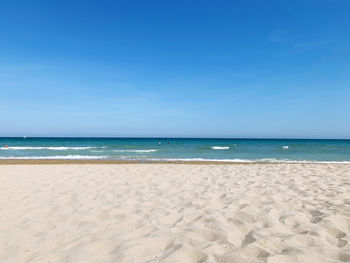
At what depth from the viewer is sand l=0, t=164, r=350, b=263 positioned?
2.50 meters

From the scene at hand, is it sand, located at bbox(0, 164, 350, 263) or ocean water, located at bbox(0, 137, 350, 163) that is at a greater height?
sand, located at bbox(0, 164, 350, 263)

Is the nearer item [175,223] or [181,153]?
[175,223]

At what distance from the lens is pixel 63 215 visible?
12.4 feet

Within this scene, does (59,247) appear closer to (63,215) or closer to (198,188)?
(63,215)

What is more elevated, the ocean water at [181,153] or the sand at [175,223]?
the sand at [175,223]

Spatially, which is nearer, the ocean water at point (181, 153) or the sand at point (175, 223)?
the sand at point (175, 223)

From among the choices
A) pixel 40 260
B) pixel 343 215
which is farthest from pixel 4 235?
pixel 343 215

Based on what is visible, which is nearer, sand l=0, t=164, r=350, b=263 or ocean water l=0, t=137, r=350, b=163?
sand l=0, t=164, r=350, b=263

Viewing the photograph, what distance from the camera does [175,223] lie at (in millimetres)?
3398

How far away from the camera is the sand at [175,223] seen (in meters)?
2.50

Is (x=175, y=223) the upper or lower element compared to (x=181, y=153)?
upper

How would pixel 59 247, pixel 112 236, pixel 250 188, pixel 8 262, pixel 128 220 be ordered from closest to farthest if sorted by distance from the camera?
pixel 8 262
pixel 59 247
pixel 112 236
pixel 128 220
pixel 250 188

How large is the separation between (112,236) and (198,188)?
3.01 m

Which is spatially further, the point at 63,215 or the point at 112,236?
the point at 63,215
